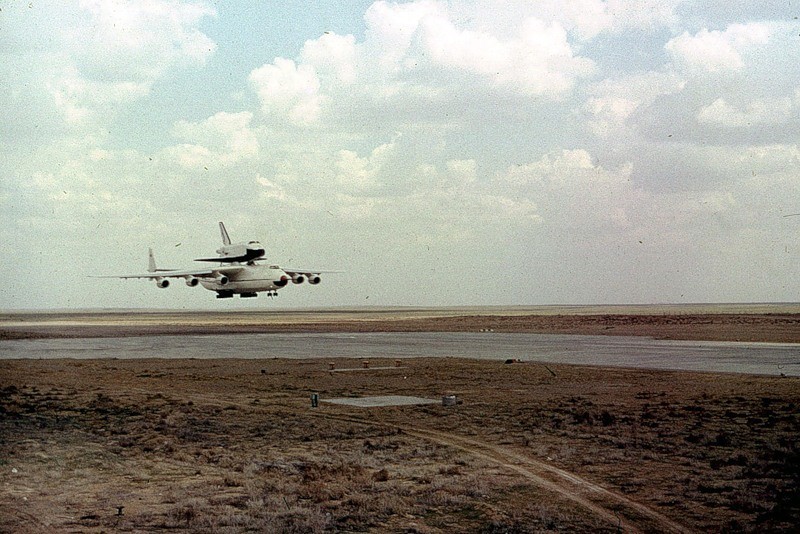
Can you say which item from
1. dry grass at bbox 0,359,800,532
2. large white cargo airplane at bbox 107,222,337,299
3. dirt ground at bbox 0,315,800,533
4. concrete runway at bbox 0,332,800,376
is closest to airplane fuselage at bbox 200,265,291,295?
large white cargo airplane at bbox 107,222,337,299

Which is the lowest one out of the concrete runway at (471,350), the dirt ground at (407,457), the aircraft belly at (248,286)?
the dirt ground at (407,457)

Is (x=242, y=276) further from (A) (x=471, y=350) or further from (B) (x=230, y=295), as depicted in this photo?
(A) (x=471, y=350)

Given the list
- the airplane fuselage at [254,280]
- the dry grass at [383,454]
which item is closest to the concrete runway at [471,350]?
the dry grass at [383,454]

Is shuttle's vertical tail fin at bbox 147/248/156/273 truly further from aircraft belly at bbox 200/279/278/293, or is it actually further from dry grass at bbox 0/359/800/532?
dry grass at bbox 0/359/800/532

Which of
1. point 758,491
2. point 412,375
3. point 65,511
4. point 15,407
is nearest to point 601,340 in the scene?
point 412,375

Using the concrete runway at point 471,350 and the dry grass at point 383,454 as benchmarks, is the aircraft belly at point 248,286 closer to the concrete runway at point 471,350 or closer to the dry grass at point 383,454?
the concrete runway at point 471,350

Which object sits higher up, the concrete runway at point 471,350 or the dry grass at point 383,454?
the concrete runway at point 471,350
